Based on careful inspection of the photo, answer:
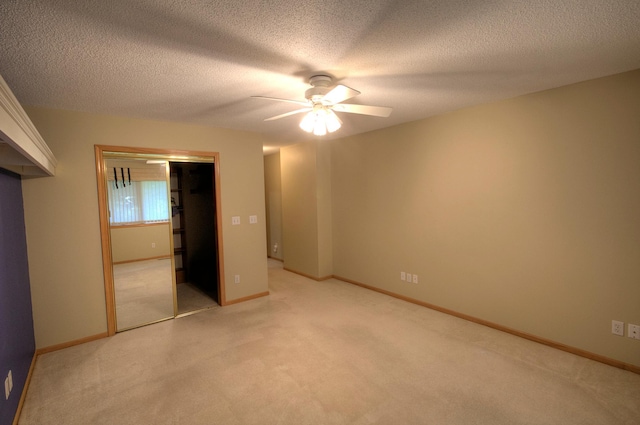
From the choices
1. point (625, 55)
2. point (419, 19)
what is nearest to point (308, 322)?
point (419, 19)

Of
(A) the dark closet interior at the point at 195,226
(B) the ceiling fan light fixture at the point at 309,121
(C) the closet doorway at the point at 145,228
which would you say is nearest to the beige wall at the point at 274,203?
(A) the dark closet interior at the point at 195,226

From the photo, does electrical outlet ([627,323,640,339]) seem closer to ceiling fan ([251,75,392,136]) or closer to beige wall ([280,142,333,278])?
ceiling fan ([251,75,392,136])

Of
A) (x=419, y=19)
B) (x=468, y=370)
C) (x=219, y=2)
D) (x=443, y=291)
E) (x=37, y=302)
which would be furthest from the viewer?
(x=443, y=291)

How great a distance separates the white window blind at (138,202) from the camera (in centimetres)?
324

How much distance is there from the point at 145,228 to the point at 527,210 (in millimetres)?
4129

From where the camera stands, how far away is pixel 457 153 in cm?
333

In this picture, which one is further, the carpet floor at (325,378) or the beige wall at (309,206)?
the beige wall at (309,206)

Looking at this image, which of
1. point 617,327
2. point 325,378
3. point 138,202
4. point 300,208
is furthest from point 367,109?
point 300,208

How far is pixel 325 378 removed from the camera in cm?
232

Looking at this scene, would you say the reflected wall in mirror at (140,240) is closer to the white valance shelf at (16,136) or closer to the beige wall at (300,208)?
the white valance shelf at (16,136)

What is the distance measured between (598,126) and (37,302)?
5.20 meters

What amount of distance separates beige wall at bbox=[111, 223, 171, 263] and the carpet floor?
2.75 feet

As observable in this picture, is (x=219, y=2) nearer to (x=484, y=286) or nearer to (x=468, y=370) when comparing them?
(x=468, y=370)

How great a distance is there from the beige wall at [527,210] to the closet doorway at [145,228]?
2.52 meters
